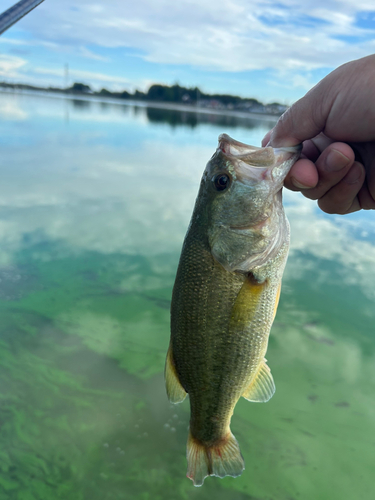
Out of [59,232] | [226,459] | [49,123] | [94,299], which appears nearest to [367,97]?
[226,459]

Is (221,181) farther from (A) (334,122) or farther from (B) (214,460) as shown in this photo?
(B) (214,460)

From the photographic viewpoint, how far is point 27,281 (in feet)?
16.1

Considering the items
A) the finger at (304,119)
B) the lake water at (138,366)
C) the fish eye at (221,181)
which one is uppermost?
the finger at (304,119)

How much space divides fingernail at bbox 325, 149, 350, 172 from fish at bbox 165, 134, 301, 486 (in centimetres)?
19

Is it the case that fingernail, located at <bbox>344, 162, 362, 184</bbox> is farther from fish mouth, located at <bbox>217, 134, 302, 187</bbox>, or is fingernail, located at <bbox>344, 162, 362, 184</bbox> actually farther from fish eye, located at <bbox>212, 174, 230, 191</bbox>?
fish eye, located at <bbox>212, 174, 230, 191</bbox>

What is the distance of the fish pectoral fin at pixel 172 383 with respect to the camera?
74.8 inches

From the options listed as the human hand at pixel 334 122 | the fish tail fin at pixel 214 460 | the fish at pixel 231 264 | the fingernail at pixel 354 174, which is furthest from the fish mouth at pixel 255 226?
the fish tail fin at pixel 214 460

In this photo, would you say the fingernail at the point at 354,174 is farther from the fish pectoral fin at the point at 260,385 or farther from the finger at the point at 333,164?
the fish pectoral fin at the point at 260,385

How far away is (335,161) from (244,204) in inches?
22.5

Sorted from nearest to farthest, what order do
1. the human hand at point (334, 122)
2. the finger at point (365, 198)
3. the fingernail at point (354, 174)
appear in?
the human hand at point (334, 122) < the fingernail at point (354, 174) < the finger at point (365, 198)

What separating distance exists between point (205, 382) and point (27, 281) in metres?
3.80

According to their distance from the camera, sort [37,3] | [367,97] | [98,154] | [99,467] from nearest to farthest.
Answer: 1. [367,97]
2. [37,3]
3. [99,467]
4. [98,154]

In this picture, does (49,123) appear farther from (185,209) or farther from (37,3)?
(37,3)

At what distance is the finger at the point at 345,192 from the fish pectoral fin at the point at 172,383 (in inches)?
52.6
